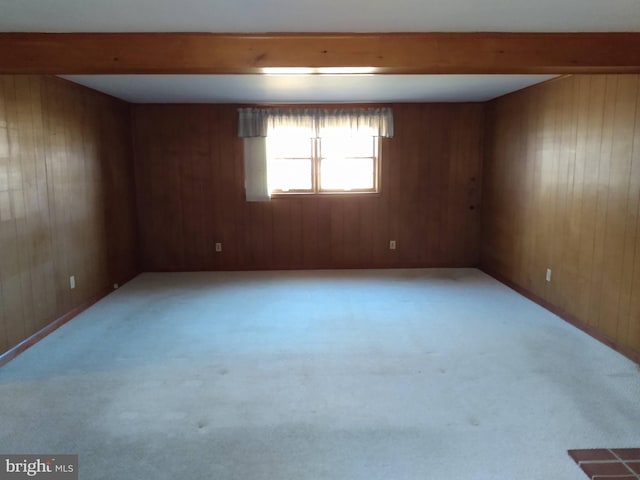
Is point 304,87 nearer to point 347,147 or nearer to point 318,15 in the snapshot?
point 347,147

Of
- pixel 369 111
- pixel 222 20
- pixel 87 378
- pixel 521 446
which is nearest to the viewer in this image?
pixel 521 446

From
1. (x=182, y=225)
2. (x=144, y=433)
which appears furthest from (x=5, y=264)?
(x=182, y=225)

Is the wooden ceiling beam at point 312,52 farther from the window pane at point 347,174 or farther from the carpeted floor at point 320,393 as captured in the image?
the window pane at point 347,174

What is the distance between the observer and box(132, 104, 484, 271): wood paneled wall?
5949 millimetres

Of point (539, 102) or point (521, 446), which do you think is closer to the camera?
point (521, 446)

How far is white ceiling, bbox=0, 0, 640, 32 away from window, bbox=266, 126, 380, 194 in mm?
3283

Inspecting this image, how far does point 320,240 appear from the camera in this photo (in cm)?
618

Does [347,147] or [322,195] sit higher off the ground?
[347,147]

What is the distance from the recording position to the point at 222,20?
253 centimetres

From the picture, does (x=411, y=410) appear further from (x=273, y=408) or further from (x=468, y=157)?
(x=468, y=157)

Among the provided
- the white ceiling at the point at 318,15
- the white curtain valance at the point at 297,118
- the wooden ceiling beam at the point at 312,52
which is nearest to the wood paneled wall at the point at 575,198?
the wooden ceiling beam at the point at 312,52

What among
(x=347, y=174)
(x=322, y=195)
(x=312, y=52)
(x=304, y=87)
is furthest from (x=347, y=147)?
(x=312, y=52)

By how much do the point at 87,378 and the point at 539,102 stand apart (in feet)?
15.4

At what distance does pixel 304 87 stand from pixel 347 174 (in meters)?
1.66
